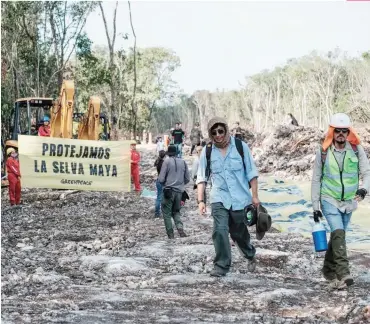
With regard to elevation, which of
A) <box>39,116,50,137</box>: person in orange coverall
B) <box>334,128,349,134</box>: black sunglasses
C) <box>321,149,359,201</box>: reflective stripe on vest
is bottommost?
<box>321,149,359,201</box>: reflective stripe on vest

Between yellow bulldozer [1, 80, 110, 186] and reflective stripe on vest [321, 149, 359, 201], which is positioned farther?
yellow bulldozer [1, 80, 110, 186]

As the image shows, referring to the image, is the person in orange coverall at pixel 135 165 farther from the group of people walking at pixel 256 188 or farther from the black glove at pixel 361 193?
the black glove at pixel 361 193

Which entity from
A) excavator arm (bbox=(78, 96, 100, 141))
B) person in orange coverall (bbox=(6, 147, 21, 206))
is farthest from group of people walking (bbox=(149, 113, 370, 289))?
excavator arm (bbox=(78, 96, 100, 141))

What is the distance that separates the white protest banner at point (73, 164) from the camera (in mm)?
15078

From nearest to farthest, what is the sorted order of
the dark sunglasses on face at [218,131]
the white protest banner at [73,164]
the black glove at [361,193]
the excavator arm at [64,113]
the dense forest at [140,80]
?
the black glove at [361,193] < the dark sunglasses on face at [218,131] < the white protest banner at [73,164] < the excavator arm at [64,113] < the dense forest at [140,80]

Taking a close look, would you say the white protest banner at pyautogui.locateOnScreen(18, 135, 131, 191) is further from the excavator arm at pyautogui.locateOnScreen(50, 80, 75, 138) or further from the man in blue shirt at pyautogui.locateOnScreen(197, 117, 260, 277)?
the man in blue shirt at pyautogui.locateOnScreen(197, 117, 260, 277)

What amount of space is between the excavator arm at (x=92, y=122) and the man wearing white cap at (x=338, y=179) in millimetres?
12487

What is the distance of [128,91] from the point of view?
189 feet

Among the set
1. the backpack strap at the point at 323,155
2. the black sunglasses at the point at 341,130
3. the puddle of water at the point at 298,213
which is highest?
the black sunglasses at the point at 341,130

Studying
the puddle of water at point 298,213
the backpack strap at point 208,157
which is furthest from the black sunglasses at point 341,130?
the puddle of water at point 298,213

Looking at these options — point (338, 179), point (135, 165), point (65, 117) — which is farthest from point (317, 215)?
point (65, 117)

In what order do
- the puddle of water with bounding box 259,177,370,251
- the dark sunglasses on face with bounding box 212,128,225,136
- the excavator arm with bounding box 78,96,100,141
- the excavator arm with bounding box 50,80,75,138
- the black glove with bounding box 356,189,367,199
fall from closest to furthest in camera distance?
the black glove with bounding box 356,189,367,199, the dark sunglasses on face with bounding box 212,128,225,136, the puddle of water with bounding box 259,177,370,251, the excavator arm with bounding box 50,80,75,138, the excavator arm with bounding box 78,96,100,141

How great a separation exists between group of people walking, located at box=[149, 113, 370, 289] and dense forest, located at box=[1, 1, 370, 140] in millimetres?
20952

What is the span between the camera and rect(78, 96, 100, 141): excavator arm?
18531 mm
